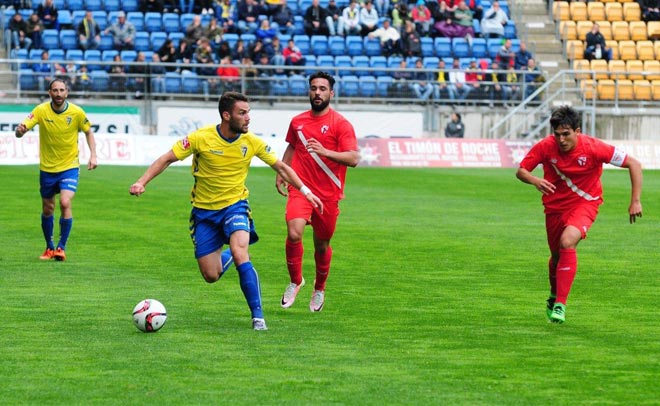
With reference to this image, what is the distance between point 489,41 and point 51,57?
Answer: 517 inches

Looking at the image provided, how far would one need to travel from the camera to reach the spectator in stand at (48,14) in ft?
127

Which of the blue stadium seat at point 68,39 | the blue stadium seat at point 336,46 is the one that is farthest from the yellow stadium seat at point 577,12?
the blue stadium seat at point 68,39

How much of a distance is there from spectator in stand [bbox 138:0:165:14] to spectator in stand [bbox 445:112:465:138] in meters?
9.08

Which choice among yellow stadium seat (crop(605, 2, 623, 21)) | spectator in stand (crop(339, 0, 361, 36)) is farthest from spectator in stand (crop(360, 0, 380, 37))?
yellow stadium seat (crop(605, 2, 623, 21))

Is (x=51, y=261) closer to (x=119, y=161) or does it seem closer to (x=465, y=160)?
(x=119, y=161)

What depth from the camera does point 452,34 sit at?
41719 mm

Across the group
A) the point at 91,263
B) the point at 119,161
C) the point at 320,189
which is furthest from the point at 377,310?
the point at 119,161

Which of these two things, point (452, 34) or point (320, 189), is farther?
point (452, 34)

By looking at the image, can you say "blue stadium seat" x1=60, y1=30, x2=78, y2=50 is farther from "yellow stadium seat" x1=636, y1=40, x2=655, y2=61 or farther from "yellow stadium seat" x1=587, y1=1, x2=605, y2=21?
"yellow stadium seat" x1=636, y1=40, x2=655, y2=61

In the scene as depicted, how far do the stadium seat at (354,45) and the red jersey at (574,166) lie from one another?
29.5 meters

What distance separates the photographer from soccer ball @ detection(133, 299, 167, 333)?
1009cm

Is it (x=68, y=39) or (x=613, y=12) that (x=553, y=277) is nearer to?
(x=68, y=39)

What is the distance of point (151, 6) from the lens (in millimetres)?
40094

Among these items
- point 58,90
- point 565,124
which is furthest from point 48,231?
point 565,124
